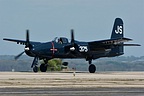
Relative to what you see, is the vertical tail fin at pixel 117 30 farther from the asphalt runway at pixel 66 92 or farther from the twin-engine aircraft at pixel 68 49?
the asphalt runway at pixel 66 92

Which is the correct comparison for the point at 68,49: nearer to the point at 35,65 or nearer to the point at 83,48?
the point at 83,48

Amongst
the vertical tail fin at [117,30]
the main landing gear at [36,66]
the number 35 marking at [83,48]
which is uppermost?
the vertical tail fin at [117,30]

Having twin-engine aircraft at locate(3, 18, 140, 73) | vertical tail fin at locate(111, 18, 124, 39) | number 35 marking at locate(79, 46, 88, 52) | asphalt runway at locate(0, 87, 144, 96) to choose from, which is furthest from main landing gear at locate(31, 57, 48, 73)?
asphalt runway at locate(0, 87, 144, 96)

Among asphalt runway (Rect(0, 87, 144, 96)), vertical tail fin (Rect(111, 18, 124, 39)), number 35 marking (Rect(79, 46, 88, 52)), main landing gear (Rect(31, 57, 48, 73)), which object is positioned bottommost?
asphalt runway (Rect(0, 87, 144, 96))

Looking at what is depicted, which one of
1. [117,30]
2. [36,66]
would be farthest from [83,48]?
[117,30]

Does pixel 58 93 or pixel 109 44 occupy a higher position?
pixel 109 44

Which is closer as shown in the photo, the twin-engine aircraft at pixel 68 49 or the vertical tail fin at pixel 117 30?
the twin-engine aircraft at pixel 68 49

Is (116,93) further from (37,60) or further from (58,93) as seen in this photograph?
(37,60)

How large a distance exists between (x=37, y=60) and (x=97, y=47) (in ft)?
20.2

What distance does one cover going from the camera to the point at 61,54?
197 ft

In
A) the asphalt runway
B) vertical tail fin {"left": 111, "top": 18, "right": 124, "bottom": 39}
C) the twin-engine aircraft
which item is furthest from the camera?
vertical tail fin {"left": 111, "top": 18, "right": 124, "bottom": 39}

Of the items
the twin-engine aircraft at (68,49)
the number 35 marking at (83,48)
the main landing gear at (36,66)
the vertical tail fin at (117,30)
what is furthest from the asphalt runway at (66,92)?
the vertical tail fin at (117,30)

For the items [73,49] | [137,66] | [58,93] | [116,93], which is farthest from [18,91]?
[137,66]

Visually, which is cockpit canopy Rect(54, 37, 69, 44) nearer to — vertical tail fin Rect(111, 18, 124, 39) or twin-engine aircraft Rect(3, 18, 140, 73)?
twin-engine aircraft Rect(3, 18, 140, 73)
